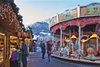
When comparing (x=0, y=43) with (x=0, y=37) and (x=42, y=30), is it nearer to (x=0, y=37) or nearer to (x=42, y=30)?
(x=0, y=37)

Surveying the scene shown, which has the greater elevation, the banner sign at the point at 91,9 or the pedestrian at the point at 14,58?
the banner sign at the point at 91,9

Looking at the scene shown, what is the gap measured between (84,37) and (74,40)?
1.54 m

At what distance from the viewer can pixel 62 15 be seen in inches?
1774

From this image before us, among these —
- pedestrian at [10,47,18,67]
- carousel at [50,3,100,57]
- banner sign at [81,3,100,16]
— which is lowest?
pedestrian at [10,47,18,67]

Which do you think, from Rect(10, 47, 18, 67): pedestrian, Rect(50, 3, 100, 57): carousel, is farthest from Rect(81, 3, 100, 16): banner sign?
Rect(10, 47, 18, 67): pedestrian

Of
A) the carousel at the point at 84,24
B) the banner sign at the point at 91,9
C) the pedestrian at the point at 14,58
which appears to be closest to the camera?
→ the pedestrian at the point at 14,58

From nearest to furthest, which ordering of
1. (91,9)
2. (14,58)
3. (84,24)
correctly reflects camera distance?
(14,58)
(91,9)
(84,24)

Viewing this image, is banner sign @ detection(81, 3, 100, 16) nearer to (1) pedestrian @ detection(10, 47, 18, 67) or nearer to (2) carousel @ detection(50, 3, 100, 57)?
(2) carousel @ detection(50, 3, 100, 57)

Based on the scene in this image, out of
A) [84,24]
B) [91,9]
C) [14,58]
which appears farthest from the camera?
[84,24]

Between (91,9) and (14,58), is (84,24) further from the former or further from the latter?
(14,58)

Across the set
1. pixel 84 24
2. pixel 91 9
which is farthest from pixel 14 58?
pixel 84 24

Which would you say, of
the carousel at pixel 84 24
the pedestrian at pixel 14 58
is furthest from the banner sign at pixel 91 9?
the pedestrian at pixel 14 58

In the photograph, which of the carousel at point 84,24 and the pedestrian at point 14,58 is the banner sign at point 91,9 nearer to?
the carousel at point 84,24

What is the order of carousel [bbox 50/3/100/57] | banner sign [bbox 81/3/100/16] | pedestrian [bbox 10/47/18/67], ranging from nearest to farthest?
pedestrian [bbox 10/47/18/67], banner sign [bbox 81/3/100/16], carousel [bbox 50/3/100/57]
